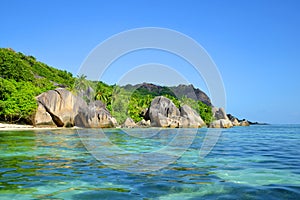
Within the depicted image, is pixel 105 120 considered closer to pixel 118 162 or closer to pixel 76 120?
pixel 76 120

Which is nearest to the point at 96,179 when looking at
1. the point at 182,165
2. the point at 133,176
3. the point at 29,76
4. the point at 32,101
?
the point at 133,176

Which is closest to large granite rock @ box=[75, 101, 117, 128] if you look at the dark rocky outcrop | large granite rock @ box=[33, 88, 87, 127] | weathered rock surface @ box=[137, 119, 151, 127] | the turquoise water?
large granite rock @ box=[33, 88, 87, 127]

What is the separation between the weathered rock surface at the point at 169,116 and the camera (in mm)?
50781

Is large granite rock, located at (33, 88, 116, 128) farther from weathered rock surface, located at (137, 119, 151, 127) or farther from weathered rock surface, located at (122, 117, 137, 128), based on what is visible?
weathered rock surface, located at (137, 119, 151, 127)

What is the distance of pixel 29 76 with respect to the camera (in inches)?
2218

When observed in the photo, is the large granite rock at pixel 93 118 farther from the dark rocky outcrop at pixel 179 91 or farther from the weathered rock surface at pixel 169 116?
the dark rocky outcrop at pixel 179 91

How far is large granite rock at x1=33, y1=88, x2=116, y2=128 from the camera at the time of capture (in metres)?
36.3

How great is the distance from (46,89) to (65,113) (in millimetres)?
10906

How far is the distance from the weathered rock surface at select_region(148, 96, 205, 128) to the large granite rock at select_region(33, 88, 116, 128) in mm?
12114

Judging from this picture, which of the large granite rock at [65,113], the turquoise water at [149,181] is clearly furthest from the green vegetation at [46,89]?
the turquoise water at [149,181]

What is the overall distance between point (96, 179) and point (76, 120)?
3297 centimetres

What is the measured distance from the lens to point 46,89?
153 ft

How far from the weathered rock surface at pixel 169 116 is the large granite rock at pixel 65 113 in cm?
1211

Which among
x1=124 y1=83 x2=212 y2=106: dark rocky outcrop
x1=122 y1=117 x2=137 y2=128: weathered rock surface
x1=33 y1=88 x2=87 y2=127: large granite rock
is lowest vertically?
x1=122 y1=117 x2=137 y2=128: weathered rock surface
